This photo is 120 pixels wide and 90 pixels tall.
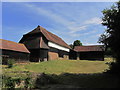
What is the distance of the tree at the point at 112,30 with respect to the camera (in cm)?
1279

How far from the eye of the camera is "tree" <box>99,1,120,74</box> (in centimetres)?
1279

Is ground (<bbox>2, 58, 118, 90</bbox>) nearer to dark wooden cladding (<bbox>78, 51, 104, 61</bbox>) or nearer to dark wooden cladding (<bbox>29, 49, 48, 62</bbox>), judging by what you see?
dark wooden cladding (<bbox>29, 49, 48, 62</bbox>)

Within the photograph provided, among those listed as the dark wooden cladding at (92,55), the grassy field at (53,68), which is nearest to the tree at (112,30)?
the grassy field at (53,68)

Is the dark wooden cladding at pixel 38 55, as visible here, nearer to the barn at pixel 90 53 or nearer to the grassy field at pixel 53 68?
the grassy field at pixel 53 68

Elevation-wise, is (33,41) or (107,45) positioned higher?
(33,41)

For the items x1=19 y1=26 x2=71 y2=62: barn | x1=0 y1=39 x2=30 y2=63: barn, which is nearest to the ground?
x1=0 y1=39 x2=30 y2=63: barn

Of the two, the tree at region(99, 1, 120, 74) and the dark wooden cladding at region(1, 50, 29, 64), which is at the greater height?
the tree at region(99, 1, 120, 74)

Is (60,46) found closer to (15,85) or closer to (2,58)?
(2,58)

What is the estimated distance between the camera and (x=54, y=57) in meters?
38.2

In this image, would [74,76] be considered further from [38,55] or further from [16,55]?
[38,55]

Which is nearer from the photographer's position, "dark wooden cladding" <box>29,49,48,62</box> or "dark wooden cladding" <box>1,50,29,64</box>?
"dark wooden cladding" <box>1,50,29,64</box>

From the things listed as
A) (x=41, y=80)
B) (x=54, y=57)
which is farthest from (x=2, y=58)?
(x=54, y=57)

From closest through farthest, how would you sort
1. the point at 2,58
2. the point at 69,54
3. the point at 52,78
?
the point at 52,78 → the point at 2,58 → the point at 69,54

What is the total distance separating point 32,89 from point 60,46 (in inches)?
1235
